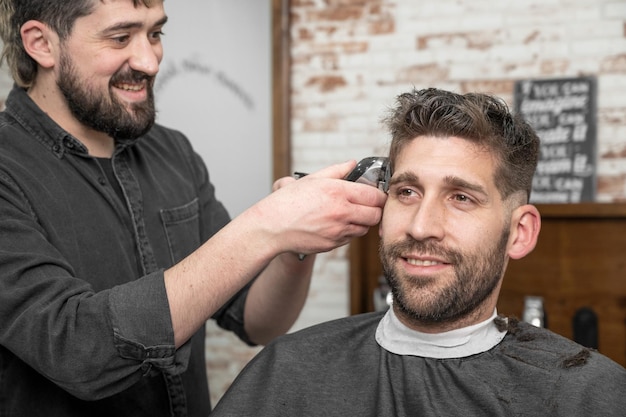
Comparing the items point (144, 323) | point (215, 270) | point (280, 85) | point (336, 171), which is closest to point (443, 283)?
point (336, 171)

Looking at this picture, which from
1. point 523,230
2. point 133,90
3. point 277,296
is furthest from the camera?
point 277,296

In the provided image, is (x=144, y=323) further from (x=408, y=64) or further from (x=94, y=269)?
(x=408, y=64)

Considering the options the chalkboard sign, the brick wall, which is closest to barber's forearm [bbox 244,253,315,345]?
the brick wall

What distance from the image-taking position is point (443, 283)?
1577mm

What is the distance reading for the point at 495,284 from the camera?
165cm

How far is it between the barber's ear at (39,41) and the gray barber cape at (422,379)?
850 millimetres

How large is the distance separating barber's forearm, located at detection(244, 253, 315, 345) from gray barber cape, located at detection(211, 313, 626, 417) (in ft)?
0.46

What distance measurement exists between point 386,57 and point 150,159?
171cm

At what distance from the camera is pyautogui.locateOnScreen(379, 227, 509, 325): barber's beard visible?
1577 millimetres

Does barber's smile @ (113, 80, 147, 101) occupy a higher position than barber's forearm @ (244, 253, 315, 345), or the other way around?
barber's smile @ (113, 80, 147, 101)

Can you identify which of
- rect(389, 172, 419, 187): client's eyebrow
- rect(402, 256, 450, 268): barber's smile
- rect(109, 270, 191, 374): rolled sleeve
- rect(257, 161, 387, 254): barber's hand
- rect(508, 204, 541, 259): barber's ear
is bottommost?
rect(109, 270, 191, 374): rolled sleeve

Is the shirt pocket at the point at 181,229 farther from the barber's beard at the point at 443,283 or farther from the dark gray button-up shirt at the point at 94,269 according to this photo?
the barber's beard at the point at 443,283

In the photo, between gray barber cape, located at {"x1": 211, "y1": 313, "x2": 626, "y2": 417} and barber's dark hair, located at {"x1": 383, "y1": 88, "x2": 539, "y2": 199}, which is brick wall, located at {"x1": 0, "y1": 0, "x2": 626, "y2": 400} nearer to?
barber's dark hair, located at {"x1": 383, "y1": 88, "x2": 539, "y2": 199}

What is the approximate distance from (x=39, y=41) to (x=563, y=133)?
2239mm
